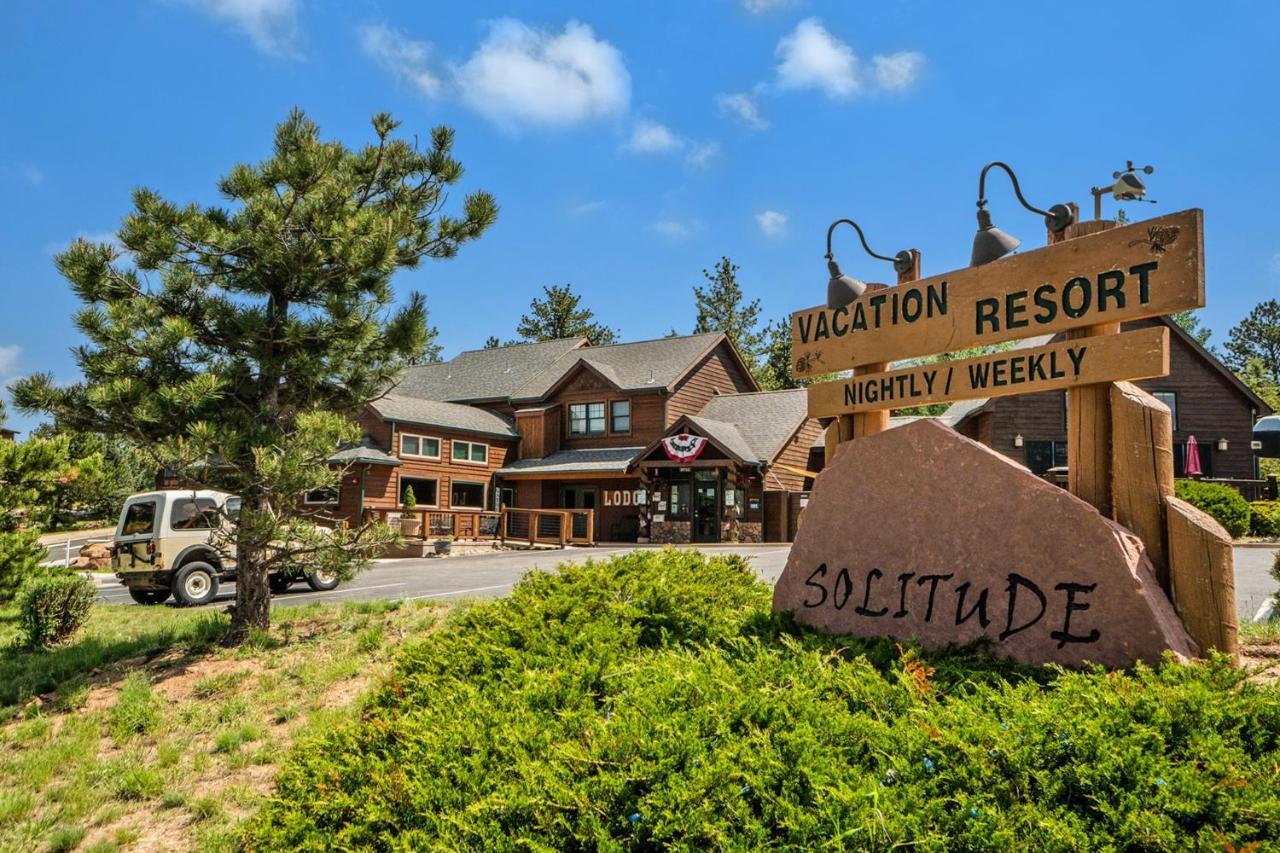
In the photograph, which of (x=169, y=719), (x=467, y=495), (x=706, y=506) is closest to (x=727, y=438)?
(x=706, y=506)

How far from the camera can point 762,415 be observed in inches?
1260

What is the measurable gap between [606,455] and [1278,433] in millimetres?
24363

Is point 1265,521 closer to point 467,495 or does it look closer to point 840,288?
point 840,288

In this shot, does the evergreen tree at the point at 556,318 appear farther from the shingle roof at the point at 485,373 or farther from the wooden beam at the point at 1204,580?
the wooden beam at the point at 1204,580

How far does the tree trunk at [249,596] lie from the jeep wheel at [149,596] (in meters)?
6.47

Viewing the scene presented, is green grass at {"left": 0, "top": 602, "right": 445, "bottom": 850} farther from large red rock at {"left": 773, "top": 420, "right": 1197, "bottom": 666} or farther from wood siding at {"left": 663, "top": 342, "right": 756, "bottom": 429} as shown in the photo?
wood siding at {"left": 663, "top": 342, "right": 756, "bottom": 429}

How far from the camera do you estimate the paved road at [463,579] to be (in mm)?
12492

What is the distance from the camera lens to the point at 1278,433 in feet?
35.7

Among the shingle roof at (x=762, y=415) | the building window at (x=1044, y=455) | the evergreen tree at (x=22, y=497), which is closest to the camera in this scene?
the evergreen tree at (x=22, y=497)

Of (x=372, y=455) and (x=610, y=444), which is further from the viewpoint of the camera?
(x=610, y=444)

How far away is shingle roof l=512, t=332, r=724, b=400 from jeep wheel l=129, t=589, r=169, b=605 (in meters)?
20.8

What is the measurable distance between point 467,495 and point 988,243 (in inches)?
1263

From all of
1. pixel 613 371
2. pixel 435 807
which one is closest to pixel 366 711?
pixel 435 807

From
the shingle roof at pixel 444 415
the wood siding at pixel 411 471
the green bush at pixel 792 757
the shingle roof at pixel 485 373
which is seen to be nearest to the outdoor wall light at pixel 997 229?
the green bush at pixel 792 757
